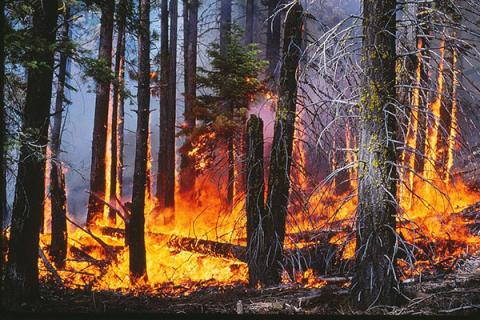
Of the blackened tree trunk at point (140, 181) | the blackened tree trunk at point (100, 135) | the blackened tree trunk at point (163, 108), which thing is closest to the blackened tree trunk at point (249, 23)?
the blackened tree trunk at point (163, 108)

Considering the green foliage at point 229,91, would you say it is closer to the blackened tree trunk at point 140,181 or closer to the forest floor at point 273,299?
the blackened tree trunk at point 140,181

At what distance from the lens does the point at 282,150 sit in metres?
9.10

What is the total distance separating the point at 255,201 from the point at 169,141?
1130 cm

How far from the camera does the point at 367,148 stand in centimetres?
562

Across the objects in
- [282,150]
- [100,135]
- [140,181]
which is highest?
[100,135]

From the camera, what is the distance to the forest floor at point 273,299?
5.59 meters

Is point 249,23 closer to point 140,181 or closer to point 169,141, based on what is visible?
point 169,141

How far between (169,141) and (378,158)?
1499 cm

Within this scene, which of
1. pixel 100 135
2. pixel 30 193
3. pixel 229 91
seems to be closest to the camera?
pixel 30 193

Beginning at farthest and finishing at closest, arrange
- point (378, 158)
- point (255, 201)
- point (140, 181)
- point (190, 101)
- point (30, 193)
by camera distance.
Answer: point (190, 101), point (140, 181), point (255, 201), point (30, 193), point (378, 158)

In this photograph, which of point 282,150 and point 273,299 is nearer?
point 273,299

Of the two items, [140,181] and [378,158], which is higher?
[378,158]

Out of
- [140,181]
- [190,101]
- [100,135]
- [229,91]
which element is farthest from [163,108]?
[140,181]

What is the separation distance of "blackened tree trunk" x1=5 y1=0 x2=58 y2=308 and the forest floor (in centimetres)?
59
